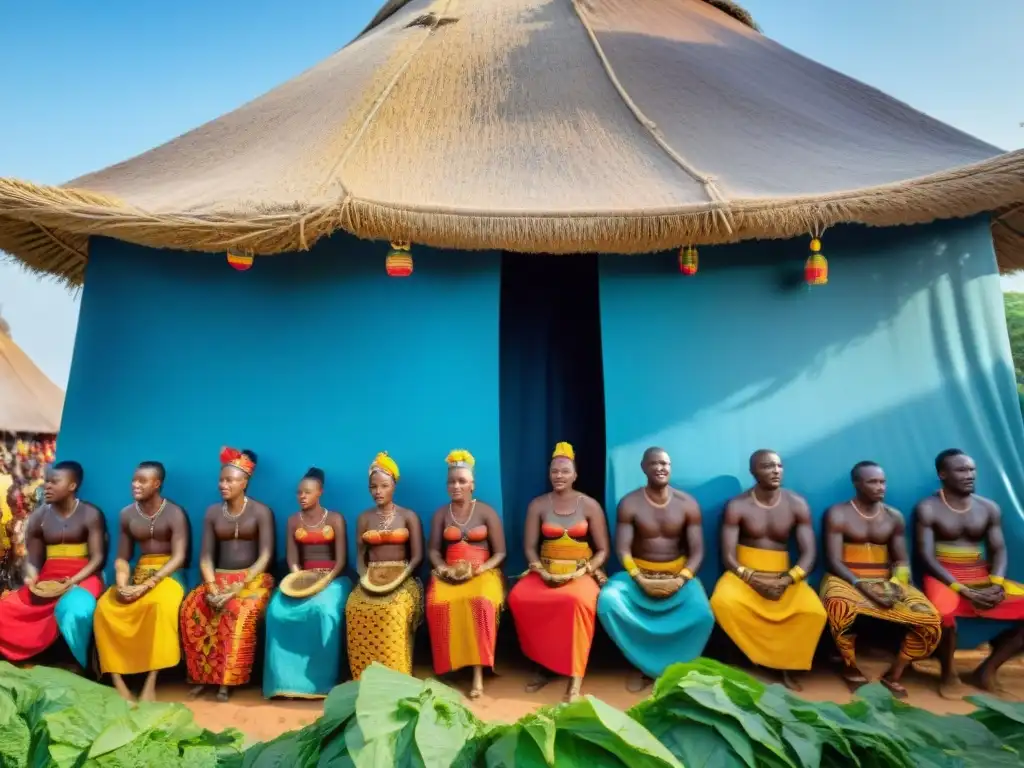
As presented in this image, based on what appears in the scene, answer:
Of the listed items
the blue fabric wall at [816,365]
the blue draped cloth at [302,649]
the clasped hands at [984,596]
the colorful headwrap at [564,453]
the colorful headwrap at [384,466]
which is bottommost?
the blue draped cloth at [302,649]

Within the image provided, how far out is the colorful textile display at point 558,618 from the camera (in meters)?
4.06

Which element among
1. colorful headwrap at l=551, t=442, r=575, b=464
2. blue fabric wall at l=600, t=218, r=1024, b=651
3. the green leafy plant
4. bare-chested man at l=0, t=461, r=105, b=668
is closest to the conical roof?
bare-chested man at l=0, t=461, r=105, b=668

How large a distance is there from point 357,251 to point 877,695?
13.7 feet

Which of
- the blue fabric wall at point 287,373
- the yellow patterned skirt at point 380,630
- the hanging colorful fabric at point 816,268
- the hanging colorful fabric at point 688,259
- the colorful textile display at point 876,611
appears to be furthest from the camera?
the blue fabric wall at point 287,373

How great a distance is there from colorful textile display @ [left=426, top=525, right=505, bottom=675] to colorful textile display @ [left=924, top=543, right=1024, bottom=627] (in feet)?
8.59

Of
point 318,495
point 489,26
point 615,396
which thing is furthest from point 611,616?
point 489,26

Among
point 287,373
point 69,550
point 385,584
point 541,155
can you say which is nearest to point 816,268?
point 541,155

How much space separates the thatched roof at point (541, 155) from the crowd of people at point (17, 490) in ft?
8.70

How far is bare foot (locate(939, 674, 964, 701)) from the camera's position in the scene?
399 cm

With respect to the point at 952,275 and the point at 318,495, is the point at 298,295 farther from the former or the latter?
the point at 952,275

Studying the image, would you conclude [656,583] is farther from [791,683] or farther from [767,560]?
[791,683]

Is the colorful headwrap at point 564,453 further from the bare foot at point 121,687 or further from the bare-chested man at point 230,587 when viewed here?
the bare foot at point 121,687

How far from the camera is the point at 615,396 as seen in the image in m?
4.86

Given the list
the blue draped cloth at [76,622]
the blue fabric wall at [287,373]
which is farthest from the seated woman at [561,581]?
the blue draped cloth at [76,622]
